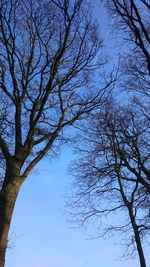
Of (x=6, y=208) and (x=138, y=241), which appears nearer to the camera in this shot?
(x=6, y=208)

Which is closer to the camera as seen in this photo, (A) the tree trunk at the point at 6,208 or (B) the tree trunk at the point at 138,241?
(A) the tree trunk at the point at 6,208

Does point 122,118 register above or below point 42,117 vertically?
above

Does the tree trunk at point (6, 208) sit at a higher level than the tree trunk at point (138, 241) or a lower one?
lower

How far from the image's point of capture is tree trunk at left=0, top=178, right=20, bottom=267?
9.31 meters

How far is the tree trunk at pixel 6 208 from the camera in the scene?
931 centimetres

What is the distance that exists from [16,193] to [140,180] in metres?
8.33

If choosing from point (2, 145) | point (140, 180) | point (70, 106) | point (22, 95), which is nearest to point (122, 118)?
point (140, 180)

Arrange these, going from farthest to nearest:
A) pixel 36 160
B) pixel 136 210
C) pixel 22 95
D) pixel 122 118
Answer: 1. pixel 122 118
2. pixel 136 210
3. pixel 22 95
4. pixel 36 160

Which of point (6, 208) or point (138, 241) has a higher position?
point (138, 241)

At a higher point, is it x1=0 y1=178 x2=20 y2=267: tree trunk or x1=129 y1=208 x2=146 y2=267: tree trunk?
x1=129 y1=208 x2=146 y2=267: tree trunk

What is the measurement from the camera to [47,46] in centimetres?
1266

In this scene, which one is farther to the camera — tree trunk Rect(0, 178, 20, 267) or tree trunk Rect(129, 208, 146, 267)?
tree trunk Rect(129, 208, 146, 267)

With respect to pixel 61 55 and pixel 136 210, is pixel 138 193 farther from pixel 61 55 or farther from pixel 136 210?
pixel 61 55

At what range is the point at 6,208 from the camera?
978 centimetres
